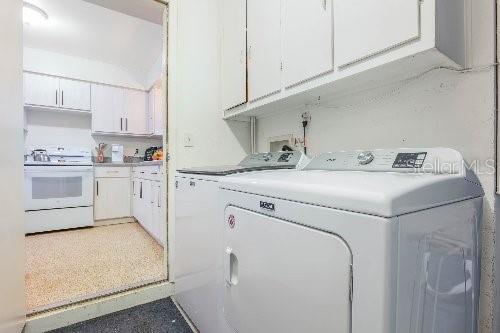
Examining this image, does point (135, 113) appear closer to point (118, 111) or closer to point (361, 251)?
point (118, 111)

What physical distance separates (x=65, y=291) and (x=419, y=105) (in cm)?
243

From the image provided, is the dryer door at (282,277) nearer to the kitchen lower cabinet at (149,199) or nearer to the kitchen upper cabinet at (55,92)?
the kitchen lower cabinet at (149,199)

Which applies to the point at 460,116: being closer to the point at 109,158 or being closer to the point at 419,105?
the point at 419,105

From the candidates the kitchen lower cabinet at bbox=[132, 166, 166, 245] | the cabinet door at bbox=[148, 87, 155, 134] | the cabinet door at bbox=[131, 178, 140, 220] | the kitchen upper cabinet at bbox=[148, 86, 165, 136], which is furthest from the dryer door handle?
the cabinet door at bbox=[148, 87, 155, 134]

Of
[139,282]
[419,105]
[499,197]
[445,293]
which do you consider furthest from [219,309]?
[419,105]

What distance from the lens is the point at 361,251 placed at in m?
0.53

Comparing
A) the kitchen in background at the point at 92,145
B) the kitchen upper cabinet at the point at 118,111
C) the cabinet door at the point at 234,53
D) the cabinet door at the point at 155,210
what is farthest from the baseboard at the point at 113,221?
the cabinet door at the point at 234,53

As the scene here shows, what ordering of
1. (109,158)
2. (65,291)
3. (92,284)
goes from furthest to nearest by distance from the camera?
(109,158) → (92,284) → (65,291)

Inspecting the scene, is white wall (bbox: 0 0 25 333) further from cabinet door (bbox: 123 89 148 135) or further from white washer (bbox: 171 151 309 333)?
cabinet door (bbox: 123 89 148 135)

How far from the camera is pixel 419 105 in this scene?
44.9 inches

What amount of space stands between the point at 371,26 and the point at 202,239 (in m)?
1.23

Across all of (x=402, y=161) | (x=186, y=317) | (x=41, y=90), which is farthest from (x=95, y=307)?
(x=41, y=90)

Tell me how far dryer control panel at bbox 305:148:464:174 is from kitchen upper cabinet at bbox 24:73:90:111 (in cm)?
421

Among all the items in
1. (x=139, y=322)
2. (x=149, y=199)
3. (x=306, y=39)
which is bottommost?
(x=139, y=322)
